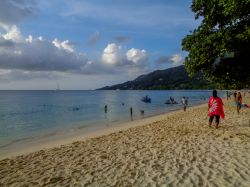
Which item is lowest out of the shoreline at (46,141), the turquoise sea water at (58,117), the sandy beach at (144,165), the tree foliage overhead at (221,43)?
the turquoise sea water at (58,117)

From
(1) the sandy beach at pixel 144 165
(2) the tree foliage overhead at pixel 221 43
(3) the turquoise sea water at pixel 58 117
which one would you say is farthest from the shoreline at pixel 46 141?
(2) the tree foliage overhead at pixel 221 43

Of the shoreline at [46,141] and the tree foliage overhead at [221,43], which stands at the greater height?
the tree foliage overhead at [221,43]

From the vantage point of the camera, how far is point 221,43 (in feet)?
41.7

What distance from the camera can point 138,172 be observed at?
8203mm

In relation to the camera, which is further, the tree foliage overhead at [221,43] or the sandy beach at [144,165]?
the tree foliage overhead at [221,43]

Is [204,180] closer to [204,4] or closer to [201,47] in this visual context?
[201,47]

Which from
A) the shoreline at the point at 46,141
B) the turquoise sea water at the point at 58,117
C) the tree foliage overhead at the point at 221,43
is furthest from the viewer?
the turquoise sea water at the point at 58,117

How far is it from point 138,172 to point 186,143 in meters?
4.56

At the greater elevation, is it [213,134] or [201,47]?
[201,47]

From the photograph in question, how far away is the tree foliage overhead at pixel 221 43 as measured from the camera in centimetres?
1230

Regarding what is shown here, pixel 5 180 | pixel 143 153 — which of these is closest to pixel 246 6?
pixel 143 153

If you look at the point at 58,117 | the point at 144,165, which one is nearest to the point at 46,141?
the point at 144,165

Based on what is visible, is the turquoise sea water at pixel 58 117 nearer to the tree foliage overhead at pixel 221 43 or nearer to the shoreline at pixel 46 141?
the shoreline at pixel 46 141

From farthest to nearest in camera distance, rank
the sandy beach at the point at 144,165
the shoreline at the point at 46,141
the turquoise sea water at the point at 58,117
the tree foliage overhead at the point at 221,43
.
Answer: the turquoise sea water at the point at 58,117 < the shoreline at the point at 46,141 < the tree foliage overhead at the point at 221,43 < the sandy beach at the point at 144,165
